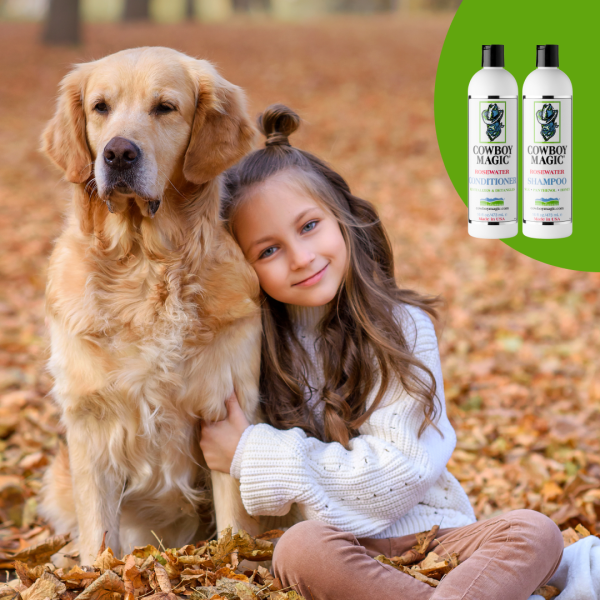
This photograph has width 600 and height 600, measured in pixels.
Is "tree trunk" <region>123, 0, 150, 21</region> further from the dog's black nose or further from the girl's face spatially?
the dog's black nose

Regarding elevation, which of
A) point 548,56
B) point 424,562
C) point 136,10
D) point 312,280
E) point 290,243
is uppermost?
point 136,10

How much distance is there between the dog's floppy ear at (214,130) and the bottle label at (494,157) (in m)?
0.80

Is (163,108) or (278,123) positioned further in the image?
(278,123)

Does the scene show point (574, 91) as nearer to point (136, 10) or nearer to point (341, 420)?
point (341, 420)

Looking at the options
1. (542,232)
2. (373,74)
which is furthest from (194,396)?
(373,74)

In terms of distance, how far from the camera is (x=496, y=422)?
4082 millimetres

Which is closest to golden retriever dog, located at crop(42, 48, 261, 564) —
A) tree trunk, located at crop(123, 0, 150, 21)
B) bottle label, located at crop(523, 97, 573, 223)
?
bottle label, located at crop(523, 97, 573, 223)

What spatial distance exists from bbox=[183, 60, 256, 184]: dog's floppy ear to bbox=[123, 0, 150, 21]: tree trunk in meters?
18.3

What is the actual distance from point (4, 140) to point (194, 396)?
9.74 meters

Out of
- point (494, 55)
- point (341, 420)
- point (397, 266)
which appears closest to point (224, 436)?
point (341, 420)

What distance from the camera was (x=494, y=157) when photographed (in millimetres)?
2443

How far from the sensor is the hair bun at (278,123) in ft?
8.84

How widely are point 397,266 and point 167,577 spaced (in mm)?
5329

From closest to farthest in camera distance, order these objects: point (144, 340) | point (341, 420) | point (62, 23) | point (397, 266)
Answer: point (144, 340) → point (341, 420) → point (397, 266) → point (62, 23)
